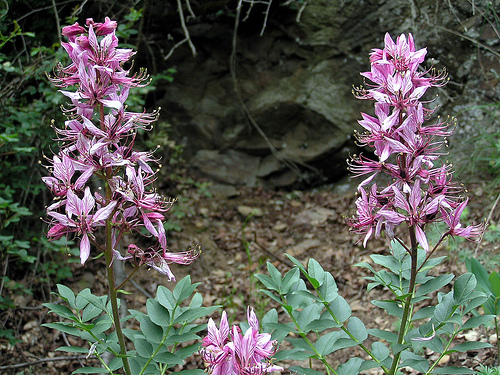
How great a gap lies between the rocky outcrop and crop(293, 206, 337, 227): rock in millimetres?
528

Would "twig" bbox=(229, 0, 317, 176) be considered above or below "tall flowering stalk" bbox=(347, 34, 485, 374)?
below

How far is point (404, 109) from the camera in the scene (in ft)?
4.96

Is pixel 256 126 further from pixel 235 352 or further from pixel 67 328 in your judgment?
pixel 235 352

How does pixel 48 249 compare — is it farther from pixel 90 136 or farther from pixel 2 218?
pixel 90 136

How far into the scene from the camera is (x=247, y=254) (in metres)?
3.39

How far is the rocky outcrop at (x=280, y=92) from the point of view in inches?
204

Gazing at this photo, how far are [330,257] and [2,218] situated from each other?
2592 millimetres

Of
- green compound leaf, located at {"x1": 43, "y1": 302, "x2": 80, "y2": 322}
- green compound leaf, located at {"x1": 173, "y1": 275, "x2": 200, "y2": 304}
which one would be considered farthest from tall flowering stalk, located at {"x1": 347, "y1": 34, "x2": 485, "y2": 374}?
green compound leaf, located at {"x1": 43, "y1": 302, "x2": 80, "y2": 322}

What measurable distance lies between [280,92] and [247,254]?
2512 millimetres

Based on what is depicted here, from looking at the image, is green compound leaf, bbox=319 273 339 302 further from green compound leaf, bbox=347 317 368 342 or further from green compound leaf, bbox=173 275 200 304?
green compound leaf, bbox=173 275 200 304

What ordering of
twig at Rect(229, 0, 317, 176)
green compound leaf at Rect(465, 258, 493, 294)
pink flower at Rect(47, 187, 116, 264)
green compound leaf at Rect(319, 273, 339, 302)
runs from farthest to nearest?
1. twig at Rect(229, 0, 317, 176)
2. green compound leaf at Rect(465, 258, 493, 294)
3. green compound leaf at Rect(319, 273, 339, 302)
4. pink flower at Rect(47, 187, 116, 264)

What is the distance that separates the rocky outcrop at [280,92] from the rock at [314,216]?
528mm

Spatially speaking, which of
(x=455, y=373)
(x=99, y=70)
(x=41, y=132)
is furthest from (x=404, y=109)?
(x=41, y=132)

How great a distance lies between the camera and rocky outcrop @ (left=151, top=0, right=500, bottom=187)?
5172 mm
